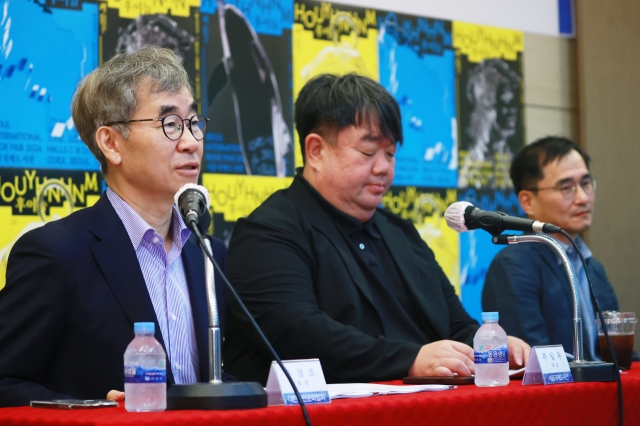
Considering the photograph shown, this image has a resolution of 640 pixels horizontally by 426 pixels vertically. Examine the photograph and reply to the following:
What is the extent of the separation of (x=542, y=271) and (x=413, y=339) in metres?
0.86

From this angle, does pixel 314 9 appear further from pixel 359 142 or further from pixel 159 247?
pixel 159 247

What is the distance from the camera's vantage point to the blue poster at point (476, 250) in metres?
4.19

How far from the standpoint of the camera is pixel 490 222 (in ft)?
6.73

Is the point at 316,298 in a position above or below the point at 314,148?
below

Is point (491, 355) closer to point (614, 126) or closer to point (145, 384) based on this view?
point (145, 384)

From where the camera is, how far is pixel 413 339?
8.65 ft

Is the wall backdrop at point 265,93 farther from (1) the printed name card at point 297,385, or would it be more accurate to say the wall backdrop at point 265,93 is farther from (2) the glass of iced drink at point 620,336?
(1) the printed name card at point 297,385

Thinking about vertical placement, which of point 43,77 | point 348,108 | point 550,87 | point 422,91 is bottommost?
point 348,108

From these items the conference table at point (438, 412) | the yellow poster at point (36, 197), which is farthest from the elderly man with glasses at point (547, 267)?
the yellow poster at point (36, 197)

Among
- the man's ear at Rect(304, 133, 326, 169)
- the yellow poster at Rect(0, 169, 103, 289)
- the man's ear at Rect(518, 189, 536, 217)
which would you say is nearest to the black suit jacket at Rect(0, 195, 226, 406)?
the man's ear at Rect(304, 133, 326, 169)

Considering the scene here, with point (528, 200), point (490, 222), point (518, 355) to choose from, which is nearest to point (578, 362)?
point (518, 355)

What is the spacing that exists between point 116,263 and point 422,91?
95.3 inches

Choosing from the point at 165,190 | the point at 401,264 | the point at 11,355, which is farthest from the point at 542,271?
the point at 11,355

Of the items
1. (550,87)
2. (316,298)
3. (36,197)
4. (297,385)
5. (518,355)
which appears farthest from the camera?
(550,87)
